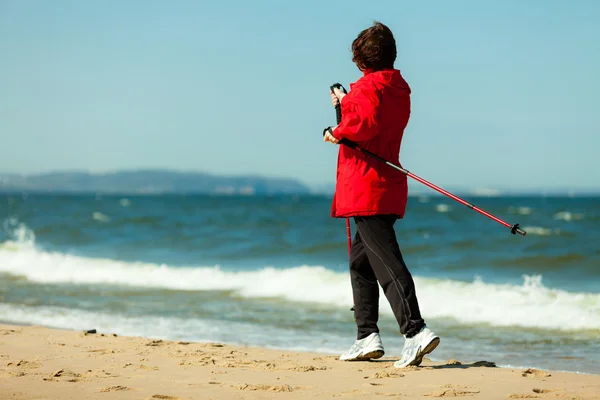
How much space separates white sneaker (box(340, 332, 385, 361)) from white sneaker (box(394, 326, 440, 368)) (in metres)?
0.25

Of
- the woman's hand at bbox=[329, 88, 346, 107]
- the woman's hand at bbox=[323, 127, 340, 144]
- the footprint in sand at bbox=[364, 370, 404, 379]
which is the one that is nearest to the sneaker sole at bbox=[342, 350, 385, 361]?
the footprint in sand at bbox=[364, 370, 404, 379]

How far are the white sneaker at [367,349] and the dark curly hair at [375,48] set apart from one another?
1.69 m

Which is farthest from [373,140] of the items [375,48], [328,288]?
[328,288]

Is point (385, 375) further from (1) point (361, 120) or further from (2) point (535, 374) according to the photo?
(1) point (361, 120)

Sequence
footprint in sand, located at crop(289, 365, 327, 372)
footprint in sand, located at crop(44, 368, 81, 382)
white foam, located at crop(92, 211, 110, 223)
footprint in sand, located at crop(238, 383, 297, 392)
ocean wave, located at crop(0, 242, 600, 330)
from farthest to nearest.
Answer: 1. white foam, located at crop(92, 211, 110, 223)
2. ocean wave, located at crop(0, 242, 600, 330)
3. footprint in sand, located at crop(289, 365, 327, 372)
4. footprint in sand, located at crop(44, 368, 81, 382)
5. footprint in sand, located at crop(238, 383, 297, 392)

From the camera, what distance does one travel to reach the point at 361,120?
168 inches

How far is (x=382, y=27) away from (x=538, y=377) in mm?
2232

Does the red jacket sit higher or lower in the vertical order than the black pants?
higher

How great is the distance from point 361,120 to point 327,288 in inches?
262

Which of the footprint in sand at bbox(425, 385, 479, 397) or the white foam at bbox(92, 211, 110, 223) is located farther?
the white foam at bbox(92, 211, 110, 223)

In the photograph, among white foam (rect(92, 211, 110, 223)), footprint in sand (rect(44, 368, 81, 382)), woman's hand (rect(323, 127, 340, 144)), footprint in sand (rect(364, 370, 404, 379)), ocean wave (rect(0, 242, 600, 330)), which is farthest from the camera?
white foam (rect(92, 211, 110, 223))

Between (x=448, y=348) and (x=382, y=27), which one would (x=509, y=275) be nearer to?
(x=448, y=348)

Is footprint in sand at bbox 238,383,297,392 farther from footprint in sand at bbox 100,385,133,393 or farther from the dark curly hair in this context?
the dark curly hair

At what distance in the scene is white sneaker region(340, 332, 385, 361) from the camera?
473cm
